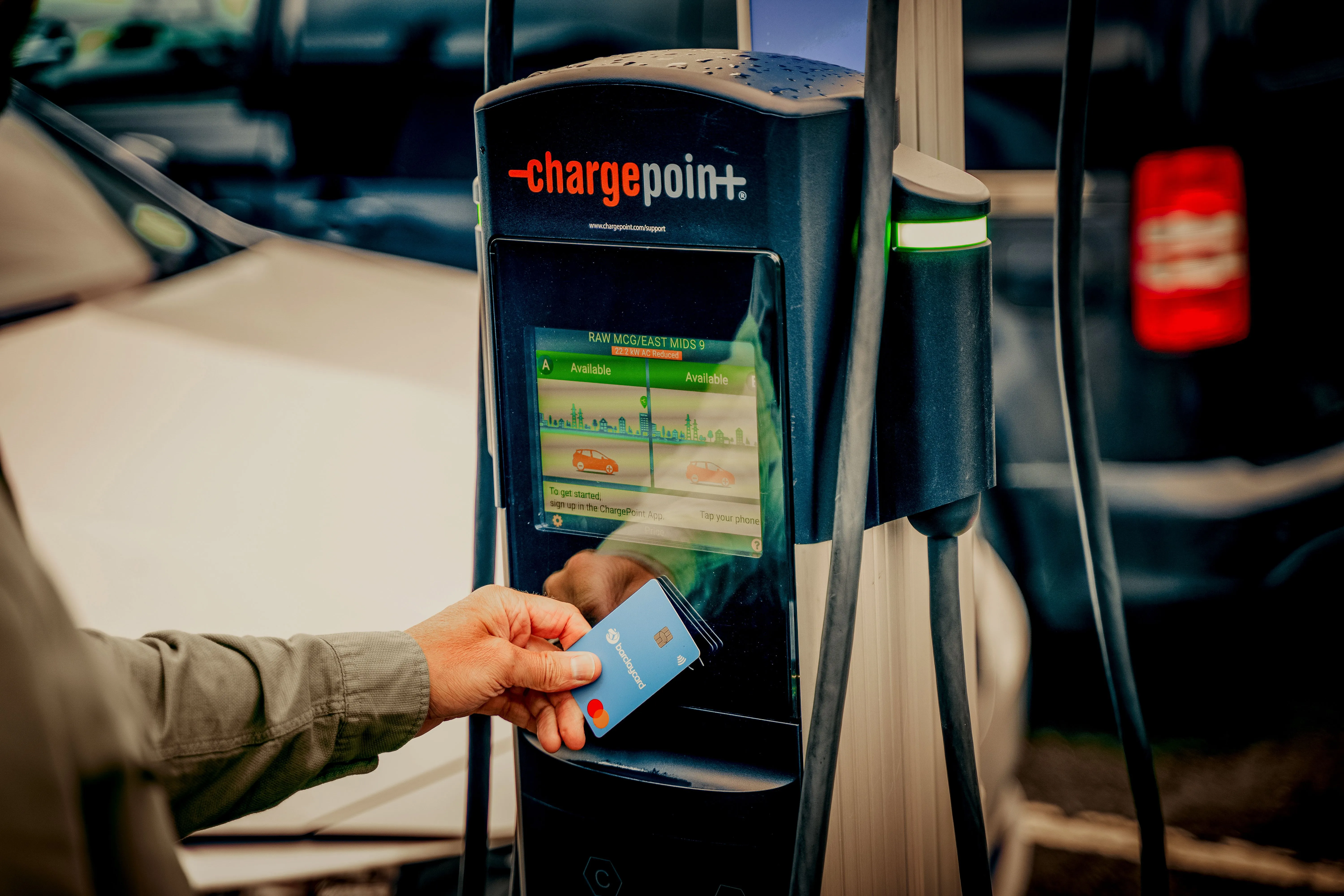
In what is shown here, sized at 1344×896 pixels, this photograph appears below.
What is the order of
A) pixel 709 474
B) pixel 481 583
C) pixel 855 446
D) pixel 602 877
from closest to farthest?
pixel 855 446
pixel 709 474
pixel 602 877
pixel 481 583

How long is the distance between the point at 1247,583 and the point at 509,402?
1539mm

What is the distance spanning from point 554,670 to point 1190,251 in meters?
1.38

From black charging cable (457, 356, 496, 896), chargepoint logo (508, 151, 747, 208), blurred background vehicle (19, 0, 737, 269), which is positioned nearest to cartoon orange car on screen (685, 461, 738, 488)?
chargepoint logo (508, 151, 747, 208)

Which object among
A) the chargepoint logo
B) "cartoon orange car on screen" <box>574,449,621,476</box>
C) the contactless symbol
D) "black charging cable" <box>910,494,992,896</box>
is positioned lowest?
the contactless symbol

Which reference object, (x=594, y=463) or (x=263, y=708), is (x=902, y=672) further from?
(x=263, y=708)

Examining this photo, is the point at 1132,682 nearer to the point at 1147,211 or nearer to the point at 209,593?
the point at 1147,211

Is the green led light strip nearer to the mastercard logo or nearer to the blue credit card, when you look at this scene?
the blue credit card

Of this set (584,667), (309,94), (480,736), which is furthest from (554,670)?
(309,94)

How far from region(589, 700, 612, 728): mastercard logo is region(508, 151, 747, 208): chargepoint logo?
470 millimetres

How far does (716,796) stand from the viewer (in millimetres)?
1064

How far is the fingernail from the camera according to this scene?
1.10 metres

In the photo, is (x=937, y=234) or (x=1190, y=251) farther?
(x=1190, y=251)

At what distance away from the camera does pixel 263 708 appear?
1.02 metres

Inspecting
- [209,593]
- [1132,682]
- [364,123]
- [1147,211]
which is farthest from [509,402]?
[364,123]
